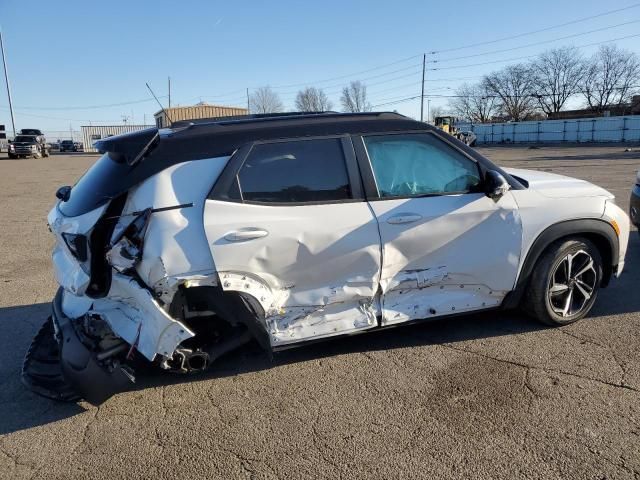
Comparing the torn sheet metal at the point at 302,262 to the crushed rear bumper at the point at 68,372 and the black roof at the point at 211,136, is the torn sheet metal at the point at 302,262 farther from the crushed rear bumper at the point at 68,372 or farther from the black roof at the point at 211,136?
the crushed rear bumper at the point at 68,372

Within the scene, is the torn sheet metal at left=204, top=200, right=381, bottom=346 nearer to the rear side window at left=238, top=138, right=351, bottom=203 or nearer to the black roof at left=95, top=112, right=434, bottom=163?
the rear side window at left=238, top=138, right=351, bottom=203

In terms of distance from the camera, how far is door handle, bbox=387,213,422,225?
338 cm

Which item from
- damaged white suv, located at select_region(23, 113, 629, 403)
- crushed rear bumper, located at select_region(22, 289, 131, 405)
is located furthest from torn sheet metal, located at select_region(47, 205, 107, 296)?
crushed rear bumper, located at select_region(22, 289, 131, 405)

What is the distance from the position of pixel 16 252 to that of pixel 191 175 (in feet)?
18.8

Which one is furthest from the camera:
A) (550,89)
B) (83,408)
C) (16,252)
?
(550,89)

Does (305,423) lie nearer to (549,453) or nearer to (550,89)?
(549,453)

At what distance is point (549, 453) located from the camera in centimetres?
255

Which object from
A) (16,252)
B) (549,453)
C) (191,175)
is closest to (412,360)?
(549,453)

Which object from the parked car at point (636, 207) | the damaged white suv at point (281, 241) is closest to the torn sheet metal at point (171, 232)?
the damaged white suv at point (281, 241)

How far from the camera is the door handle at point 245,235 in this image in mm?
3027

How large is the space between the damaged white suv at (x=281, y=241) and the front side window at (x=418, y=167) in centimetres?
1

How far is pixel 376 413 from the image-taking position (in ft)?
9.73

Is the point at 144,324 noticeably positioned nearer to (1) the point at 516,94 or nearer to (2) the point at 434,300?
(2) the point at 434,300

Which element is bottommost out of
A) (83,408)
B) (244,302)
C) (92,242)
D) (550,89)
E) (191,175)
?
(83,408)
